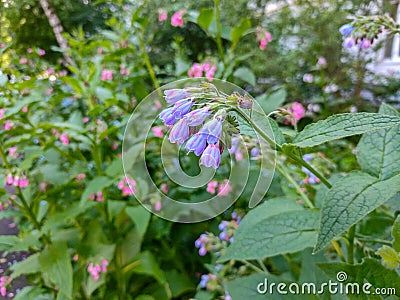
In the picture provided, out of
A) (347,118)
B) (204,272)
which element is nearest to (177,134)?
(347,118)

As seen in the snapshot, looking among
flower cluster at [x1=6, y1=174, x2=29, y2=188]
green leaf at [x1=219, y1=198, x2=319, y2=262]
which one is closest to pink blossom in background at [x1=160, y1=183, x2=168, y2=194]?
flower cluster at [x1=6, y1=174, x2=29, y2=188]

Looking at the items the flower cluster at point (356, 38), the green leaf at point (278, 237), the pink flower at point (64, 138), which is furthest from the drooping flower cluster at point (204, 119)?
the pink flower at point (64, 138)

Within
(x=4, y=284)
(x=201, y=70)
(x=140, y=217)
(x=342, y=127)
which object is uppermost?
(x=342, y=127)

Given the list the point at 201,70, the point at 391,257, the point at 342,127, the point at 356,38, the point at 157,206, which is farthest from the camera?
the point at 201,70

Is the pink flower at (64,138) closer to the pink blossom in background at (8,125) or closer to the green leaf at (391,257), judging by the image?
the pink blossom in background at (8,125)

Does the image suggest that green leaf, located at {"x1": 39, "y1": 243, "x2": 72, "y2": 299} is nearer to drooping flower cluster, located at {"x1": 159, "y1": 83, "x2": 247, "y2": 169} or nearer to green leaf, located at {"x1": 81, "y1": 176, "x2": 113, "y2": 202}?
green leaf, located at {"x1": 81, "y1": 176, "x2": 113, "y2": 202}

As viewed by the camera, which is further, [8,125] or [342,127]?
[8,125]

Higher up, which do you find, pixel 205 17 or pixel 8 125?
pixel 205 17

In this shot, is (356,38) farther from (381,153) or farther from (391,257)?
(391,257)

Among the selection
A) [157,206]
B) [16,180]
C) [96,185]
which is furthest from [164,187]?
[16,180]

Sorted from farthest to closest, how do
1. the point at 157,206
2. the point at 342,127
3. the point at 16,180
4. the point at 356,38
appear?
the point at 157,206 < the point at 16,180 < the point at 356,38 < the point at 342,127
